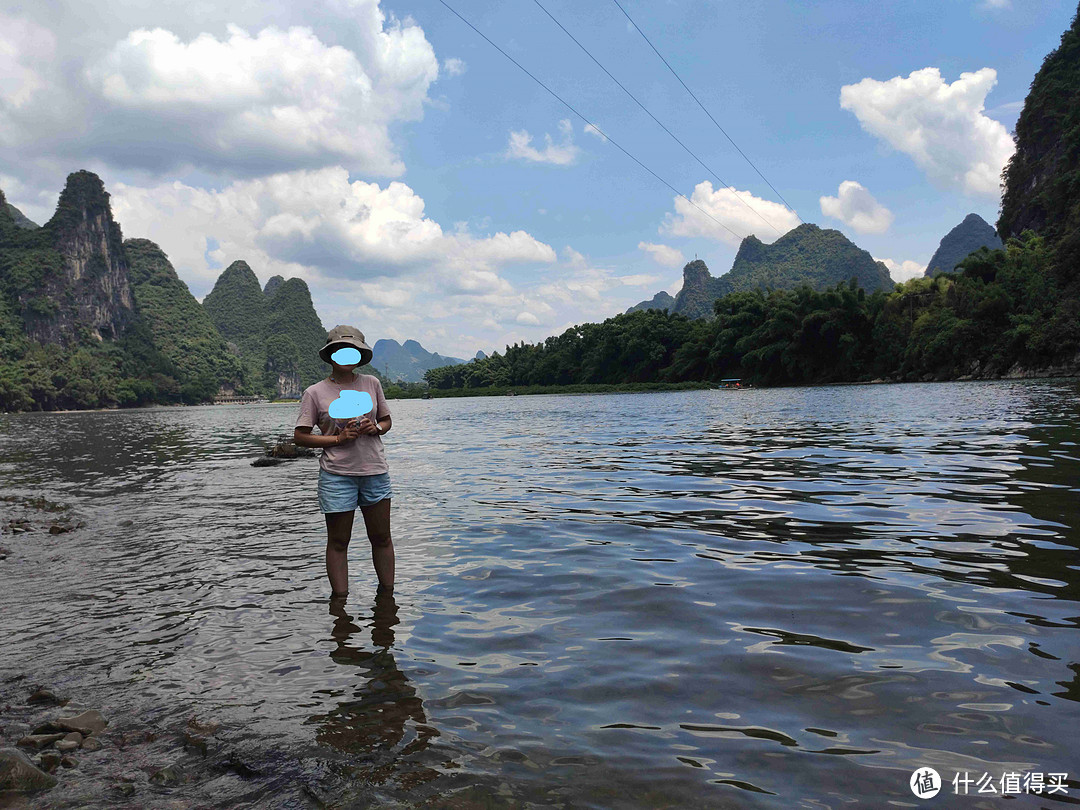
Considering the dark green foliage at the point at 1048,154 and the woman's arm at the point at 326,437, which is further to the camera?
the dark green foliage at the point at 1048,154

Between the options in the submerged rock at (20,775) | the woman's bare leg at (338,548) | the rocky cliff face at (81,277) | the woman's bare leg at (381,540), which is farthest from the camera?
the rocky cliff face at (81,277)

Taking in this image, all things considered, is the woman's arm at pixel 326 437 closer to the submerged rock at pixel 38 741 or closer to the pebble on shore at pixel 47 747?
the pebble on shore at pixel 47 747

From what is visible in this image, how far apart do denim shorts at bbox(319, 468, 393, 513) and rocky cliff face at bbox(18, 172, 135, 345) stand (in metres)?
184

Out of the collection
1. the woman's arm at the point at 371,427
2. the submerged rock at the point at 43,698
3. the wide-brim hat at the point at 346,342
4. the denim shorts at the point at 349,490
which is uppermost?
the wide-brim hat at the point at 346,342

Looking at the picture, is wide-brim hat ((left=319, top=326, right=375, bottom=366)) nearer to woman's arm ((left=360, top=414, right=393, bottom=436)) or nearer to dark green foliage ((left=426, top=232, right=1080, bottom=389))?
woman's arm ((left=360, top=414, right=393, bottom=436))

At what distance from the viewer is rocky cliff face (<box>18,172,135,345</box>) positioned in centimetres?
15362

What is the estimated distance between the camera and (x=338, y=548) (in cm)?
588

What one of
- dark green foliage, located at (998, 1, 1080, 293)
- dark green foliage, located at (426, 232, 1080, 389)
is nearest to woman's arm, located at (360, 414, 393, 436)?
dark green foliage, located at (426, 232, 1080, 389)

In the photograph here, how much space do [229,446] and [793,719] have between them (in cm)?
2856

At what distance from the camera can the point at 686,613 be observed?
16.9ft

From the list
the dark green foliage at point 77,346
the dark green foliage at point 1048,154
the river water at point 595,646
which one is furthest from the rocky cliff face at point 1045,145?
the dark green foliage at point 77,346

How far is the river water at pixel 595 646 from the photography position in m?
3.06

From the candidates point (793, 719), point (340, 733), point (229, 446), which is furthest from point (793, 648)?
point (229, 446)

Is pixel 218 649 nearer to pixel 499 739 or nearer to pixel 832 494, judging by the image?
pixel 499 739
